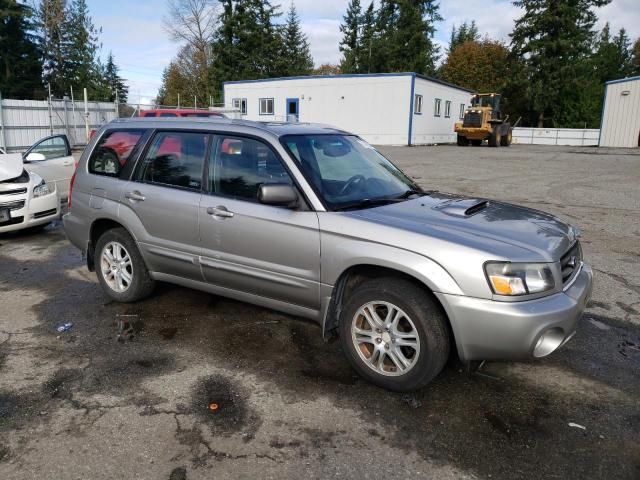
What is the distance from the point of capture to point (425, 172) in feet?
55.1

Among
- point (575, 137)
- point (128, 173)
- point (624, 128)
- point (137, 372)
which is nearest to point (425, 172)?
point (128, 173)

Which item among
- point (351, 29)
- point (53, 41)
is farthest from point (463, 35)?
point (53, 41)

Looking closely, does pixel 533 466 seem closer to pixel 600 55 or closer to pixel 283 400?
pixel 283 400

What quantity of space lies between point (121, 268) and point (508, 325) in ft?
11.6

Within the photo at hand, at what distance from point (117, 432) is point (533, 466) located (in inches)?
88.5

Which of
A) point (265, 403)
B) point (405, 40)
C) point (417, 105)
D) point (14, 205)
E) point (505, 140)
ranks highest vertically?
point (405, 40)

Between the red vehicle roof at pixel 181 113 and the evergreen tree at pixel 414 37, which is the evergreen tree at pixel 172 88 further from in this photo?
the red vehicle roof at pixel 181 113

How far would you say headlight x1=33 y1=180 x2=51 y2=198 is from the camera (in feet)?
25.5

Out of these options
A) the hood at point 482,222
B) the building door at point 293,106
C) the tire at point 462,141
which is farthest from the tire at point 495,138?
the hood at point 482,222

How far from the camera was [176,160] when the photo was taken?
445 centimetres

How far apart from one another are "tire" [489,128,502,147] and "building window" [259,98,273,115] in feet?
48.7

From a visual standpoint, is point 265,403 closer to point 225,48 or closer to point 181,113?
point 181,113

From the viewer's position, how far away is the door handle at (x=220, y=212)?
3.96 metres

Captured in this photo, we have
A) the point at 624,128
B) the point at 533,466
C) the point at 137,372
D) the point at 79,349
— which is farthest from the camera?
the point at 624,128
